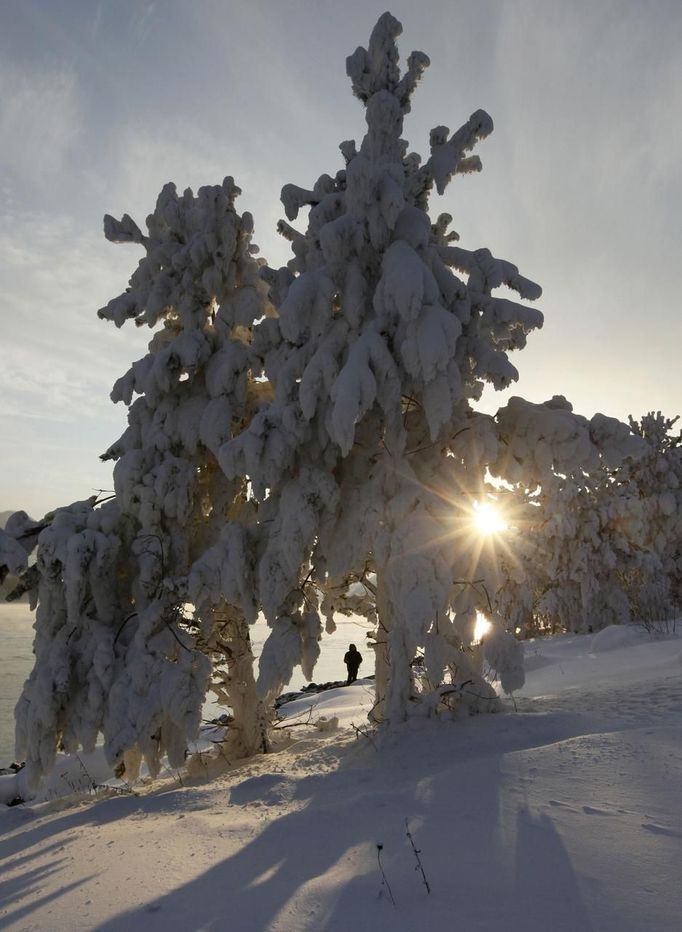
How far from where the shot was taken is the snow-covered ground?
2.91 m

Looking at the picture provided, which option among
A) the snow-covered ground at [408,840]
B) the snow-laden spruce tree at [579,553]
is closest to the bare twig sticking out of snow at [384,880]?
the snow-covered ground at [408,840]

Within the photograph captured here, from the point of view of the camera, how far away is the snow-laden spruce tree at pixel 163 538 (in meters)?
7.74

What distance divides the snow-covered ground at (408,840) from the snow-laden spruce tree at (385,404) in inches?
47.8

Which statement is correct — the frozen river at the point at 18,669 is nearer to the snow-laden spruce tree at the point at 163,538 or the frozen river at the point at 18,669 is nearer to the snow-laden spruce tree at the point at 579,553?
the snow-laden spruce tree at the point at 163,538

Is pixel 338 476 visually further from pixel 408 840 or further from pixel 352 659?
pixel 352 659

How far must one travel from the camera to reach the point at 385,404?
737 centimetres

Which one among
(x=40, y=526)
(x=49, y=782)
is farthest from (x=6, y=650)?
(x=40, y=526)

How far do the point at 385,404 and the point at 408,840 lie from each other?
474cm

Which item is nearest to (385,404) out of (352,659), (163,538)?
(163,538)

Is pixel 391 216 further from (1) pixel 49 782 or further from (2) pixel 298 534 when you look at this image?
(1) pixel 49 782

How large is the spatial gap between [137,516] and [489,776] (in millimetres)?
6095

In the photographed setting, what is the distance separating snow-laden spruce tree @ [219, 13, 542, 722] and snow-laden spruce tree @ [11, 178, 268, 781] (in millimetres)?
1025

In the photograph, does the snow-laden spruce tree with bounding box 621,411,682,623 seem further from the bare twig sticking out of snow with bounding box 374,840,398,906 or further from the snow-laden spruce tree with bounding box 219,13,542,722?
the bare twig sticking out of snow with bounding box 374,840,398,906

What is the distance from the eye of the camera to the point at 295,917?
3002 mm
